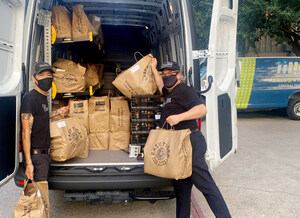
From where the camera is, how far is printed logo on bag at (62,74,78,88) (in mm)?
4105

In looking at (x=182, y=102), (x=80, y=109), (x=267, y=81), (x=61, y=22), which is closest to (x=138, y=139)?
(x=80, y=109)

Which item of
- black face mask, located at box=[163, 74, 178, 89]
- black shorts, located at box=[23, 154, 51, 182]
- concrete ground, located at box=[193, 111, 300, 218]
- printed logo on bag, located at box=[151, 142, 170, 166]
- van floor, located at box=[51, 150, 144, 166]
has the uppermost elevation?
black face mask, located at box=[163, 74, 178, 89]

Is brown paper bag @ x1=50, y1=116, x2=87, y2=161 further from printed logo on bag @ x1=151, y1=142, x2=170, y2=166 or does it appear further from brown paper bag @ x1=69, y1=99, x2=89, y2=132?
printed logo on bag @ x1=151, y1=142, x2=170, y2=166

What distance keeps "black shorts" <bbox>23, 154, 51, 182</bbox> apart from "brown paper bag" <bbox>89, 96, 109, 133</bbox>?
116cm

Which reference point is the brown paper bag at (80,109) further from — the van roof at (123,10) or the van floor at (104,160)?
the van roof at (123,10)

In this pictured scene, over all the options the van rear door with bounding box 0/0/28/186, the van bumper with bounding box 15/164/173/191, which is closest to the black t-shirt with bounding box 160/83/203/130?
the van bumper with bounding box 15/164/173/191

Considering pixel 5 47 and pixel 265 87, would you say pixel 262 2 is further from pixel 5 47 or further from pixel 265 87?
pixel 5 47

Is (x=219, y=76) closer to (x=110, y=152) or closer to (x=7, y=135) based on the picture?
(x=110, y=152)

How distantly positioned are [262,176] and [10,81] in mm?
4004

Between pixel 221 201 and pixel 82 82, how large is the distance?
2.44 metres

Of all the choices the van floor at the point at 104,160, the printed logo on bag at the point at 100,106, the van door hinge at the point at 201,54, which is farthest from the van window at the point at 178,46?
the van floor at the point at 104,160

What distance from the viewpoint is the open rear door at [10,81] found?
260 centimetres

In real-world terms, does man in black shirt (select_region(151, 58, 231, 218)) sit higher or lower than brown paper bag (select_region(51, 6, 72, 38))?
lower

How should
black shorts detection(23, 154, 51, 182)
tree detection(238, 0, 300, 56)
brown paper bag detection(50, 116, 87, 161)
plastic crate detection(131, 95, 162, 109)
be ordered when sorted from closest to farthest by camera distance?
black shorts detection(23, 154, 51, 182) < brown paper bag detection(50, 116, 87, 161) < plastic crate detection(131, 95, 162, 109) < tree detection(238, 0, 300, 56)
